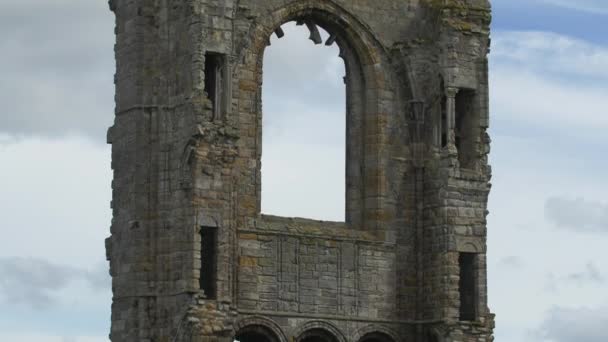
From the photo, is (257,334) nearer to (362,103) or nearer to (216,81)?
(216,81)

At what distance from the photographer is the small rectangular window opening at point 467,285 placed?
50406 mm

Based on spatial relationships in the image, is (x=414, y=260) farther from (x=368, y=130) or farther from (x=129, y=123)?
(x=129, y=123)

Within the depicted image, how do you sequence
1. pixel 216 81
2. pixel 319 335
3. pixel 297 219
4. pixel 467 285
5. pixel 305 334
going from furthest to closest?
pixel 467 285
pixel 297 219
pixel 319 335
pixel 305 334
pixel 216 81

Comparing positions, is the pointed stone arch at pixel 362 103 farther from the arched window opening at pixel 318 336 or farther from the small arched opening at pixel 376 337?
the arched window opening at pixel 318 336

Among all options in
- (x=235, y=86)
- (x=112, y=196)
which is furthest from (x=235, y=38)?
(x=112, y=196)

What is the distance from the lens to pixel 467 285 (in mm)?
50625

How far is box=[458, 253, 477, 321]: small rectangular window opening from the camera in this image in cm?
5041

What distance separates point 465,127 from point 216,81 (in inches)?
243

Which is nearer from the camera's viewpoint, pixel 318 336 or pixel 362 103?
pixel 318 336

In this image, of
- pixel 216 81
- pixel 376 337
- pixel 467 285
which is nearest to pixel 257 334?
pixel 376 337

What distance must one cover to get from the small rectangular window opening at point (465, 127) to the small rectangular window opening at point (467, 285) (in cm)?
197

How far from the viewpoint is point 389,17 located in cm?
5103

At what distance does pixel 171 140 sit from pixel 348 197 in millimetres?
4618

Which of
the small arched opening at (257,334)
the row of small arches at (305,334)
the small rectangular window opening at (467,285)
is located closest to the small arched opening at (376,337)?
the row of small arches at (305,334)
